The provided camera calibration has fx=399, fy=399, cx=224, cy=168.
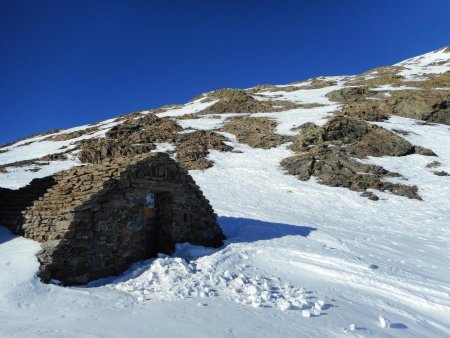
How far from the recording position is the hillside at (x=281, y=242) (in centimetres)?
802

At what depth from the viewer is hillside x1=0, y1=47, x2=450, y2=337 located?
8.02 metres

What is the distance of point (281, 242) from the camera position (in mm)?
14383

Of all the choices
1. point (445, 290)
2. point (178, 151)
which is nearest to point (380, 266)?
point (445, 290)

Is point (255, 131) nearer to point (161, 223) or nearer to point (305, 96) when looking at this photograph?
point (305, 96)

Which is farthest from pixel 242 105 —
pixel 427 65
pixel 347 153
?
pixel 427 65

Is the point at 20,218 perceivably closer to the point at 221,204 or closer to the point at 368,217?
the point at 221,204

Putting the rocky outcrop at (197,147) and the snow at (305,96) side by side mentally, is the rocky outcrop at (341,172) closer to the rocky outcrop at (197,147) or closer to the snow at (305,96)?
the rocky outcrop at (197,147)

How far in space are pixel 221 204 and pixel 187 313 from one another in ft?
44.0

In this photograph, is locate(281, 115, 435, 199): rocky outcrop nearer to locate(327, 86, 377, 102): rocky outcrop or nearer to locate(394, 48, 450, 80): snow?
locate(327, 86, 377, 102): rocky outcrop

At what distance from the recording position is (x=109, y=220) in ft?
35.7

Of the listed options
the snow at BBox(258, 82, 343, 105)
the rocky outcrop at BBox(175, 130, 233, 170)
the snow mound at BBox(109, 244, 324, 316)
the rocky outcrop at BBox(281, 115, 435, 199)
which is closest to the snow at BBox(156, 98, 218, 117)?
the snow at BBox(258, 82, 343, 105)

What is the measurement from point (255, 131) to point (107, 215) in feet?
110

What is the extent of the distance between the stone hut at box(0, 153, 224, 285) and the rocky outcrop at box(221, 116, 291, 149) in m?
25.3

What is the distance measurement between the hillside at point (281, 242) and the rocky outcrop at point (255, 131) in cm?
22
